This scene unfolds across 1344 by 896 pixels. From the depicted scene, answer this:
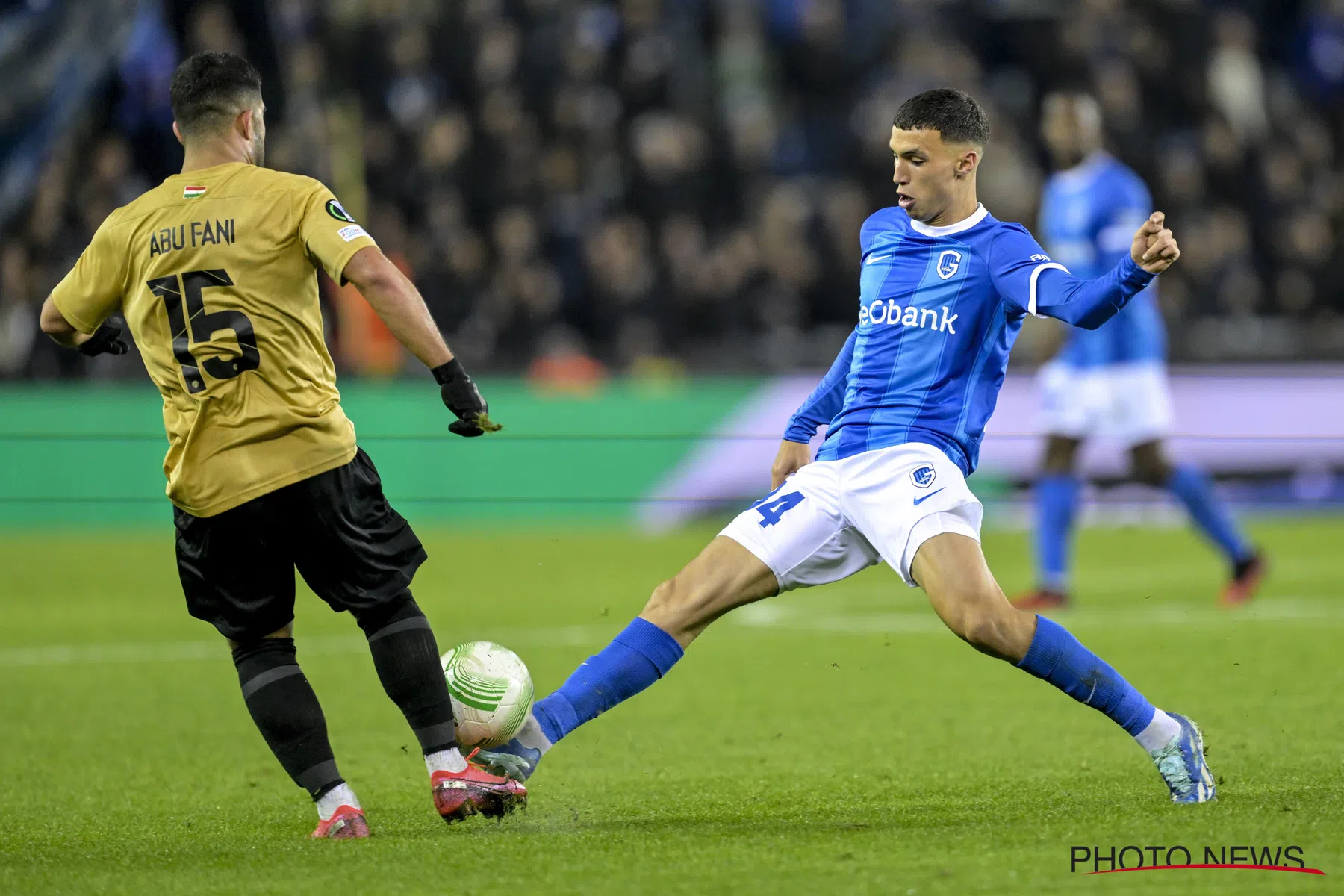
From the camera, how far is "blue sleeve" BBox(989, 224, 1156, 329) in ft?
14.8

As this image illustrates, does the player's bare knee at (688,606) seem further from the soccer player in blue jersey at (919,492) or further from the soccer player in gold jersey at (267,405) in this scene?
the soccer player in gold jersey at (267,405)

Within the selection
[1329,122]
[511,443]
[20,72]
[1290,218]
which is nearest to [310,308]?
[511,443]

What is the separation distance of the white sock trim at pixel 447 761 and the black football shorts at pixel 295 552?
42 centimetres

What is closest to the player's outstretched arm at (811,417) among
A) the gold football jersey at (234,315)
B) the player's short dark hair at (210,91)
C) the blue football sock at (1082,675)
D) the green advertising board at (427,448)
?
the blue football sock at (1082,675)

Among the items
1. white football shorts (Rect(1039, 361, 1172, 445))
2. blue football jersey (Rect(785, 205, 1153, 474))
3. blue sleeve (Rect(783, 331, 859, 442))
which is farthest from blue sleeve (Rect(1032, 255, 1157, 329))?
white football shorts (Rect(1039, 361, 1172, 445))

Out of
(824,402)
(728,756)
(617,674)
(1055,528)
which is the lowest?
(1055,528)

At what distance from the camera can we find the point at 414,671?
480 cm

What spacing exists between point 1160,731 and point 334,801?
87.1 inches

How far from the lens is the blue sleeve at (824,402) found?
5301mm

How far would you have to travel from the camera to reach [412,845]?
14.9ft

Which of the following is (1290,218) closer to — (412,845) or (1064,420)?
(1064,420)

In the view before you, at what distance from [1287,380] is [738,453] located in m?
4.53

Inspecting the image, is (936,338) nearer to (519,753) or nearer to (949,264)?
(949,264)

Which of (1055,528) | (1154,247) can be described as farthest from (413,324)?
(1055,528)
